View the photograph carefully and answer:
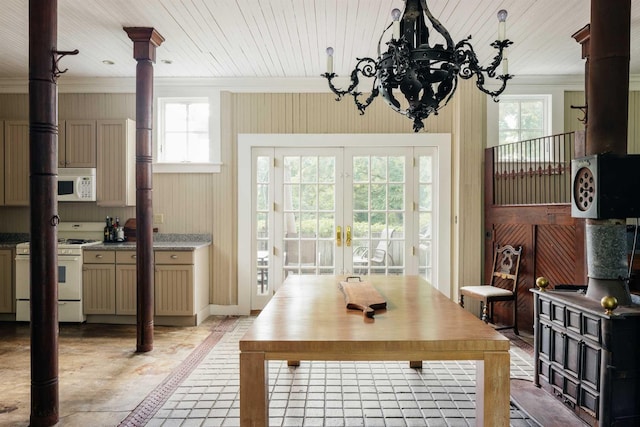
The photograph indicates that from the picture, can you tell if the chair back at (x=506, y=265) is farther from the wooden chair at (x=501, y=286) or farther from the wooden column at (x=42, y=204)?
the wooden column at (x=42, y=204)

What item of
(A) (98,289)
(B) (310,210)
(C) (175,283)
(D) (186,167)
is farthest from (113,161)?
(B) (310,210)

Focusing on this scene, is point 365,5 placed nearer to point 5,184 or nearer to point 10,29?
point 10,29

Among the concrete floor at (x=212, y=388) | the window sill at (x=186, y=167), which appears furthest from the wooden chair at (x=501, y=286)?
the window sill at (x=186, y=167)

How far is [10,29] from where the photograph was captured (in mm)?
3902

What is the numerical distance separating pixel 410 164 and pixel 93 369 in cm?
396

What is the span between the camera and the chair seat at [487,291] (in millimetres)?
4512

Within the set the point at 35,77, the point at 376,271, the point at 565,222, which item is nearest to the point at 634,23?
the point at 565,222

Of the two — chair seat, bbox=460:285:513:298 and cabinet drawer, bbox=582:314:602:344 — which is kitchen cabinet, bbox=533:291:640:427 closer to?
cabinet drawer, bbox=582:314:602:344

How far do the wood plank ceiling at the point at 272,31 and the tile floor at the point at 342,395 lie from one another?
2.93 metres

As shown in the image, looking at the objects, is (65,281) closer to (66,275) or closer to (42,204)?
(66,275)


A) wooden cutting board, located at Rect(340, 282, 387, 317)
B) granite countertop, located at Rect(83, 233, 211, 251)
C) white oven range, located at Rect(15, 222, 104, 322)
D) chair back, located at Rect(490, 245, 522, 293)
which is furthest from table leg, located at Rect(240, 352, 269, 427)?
white oven range, located at Rect(15, 222, 104, 322)

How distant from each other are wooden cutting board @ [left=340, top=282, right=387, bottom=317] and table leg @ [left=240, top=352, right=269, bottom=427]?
2.15 feet

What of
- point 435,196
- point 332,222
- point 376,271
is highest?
point 435,196

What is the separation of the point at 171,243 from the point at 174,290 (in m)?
0.63
